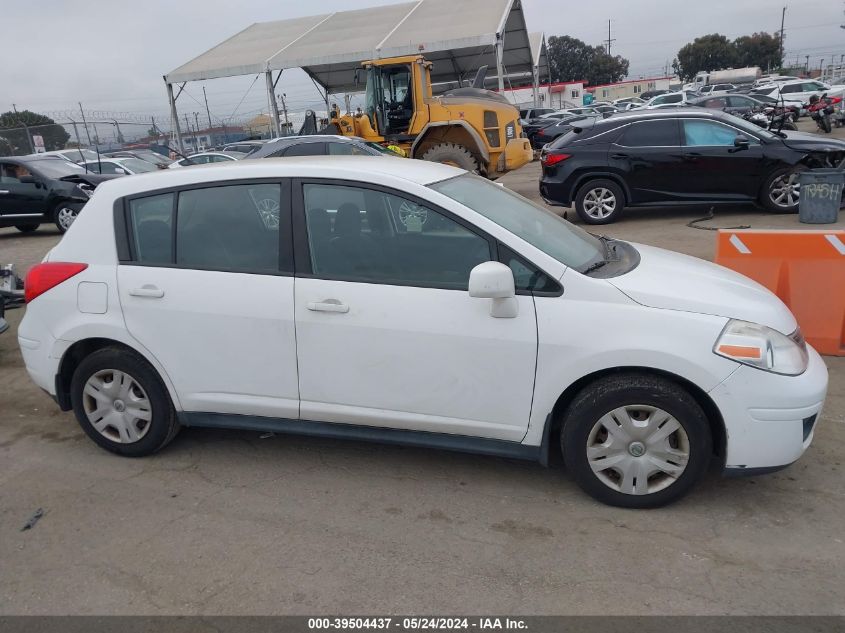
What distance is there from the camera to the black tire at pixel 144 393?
13.2ft

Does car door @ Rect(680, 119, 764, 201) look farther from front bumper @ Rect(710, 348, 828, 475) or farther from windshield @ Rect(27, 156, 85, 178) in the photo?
windshield @ Rect(27, 156, 85, 178)

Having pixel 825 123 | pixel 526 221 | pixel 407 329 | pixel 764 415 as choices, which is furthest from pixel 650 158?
pixel 825 123

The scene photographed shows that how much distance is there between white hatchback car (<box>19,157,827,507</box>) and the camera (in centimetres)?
326

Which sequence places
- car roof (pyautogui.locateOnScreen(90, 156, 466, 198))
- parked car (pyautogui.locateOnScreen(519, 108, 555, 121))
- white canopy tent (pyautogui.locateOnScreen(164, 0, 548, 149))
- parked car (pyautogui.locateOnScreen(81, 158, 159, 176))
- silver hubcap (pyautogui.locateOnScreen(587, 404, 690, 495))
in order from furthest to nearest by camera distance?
1. parked car (pyautogui.locateOnScreen(519, 108, 555, 121))
2. white canopy tent (pyautogui.locateOnScreen(164, 0, 548, 149))
3. parked car (pyautogui.locateOnScreen(81, 158, 159, 176))
4. car roof (pyautogui.locateOnScreen(90, 156, 466, 198))
5. silver hubcap (pyautogui.locateOnScreen(587, 404, 690, 495))

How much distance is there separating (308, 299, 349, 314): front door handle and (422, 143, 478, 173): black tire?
12233 millimetres

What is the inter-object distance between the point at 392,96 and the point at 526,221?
1343cm

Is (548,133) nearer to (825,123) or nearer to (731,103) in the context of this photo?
(731,103)

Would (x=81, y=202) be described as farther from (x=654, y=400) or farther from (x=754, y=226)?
(x=654, y=400)

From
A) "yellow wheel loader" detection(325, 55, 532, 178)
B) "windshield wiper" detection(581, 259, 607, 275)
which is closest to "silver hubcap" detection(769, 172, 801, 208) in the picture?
"yellow wheel loader" detection(325, 55, 532, 178)

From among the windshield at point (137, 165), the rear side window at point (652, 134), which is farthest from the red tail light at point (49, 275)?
the windshield at point (137, 165)

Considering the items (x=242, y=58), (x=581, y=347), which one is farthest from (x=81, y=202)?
(x=242, y=58)

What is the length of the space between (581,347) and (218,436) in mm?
2479

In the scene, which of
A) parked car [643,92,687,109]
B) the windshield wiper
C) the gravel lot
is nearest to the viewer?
the gravel lot

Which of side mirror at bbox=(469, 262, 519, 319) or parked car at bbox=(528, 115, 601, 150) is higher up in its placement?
side mirror at bbox=(469, 262, 519, 319)
